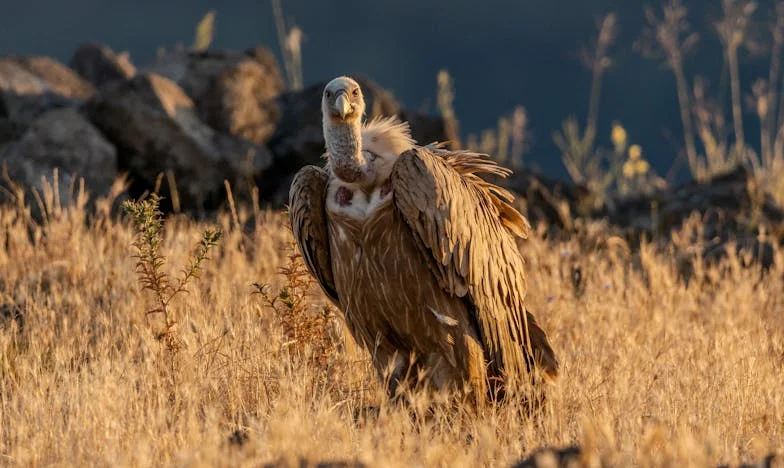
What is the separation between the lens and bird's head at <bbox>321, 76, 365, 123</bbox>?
5.65 meters

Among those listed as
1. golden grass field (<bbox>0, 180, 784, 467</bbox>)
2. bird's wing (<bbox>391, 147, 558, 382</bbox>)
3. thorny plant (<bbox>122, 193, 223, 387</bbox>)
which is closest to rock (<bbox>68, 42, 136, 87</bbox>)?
golden grass field (<bbox>0, 180, 784, 467</bbox>)

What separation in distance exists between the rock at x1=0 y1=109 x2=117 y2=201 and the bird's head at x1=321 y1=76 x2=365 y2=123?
225 inches

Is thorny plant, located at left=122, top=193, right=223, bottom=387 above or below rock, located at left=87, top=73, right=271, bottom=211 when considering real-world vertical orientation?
below

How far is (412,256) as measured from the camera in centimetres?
577

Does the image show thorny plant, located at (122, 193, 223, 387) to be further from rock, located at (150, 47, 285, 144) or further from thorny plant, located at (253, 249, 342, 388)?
rock, located at (150, 47, 285, 144)

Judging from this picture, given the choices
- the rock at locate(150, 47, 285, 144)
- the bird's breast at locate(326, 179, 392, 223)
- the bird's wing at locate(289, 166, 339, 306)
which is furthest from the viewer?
the rock at locate(150, 47, 285, 144)

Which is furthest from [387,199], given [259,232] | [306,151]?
[306,151]

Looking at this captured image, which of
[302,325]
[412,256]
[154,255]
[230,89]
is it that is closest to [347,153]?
[412,256]

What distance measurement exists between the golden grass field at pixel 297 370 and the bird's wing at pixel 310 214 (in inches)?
25.5

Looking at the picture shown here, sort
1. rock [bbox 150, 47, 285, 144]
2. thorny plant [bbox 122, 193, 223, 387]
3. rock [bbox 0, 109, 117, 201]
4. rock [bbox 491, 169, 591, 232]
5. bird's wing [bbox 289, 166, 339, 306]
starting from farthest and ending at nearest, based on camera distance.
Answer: rock [bbox 150, 47, 285, 144] → rock [bbox 491, 169, 591, 232] → rock [bbox 0, 109, 117, 201] → thorny plant [bbox 122, 193, 223, 387] → bird's wing [bbox 289, 166, 339, 306]

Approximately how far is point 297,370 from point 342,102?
1659 mm

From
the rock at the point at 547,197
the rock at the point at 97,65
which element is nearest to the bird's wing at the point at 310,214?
the rock at the point at 547,197

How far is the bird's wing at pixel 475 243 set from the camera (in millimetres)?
5559

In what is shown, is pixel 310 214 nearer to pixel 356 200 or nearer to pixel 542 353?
pixel 356 200
